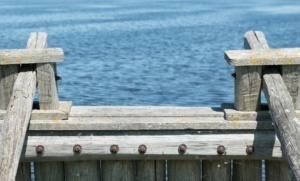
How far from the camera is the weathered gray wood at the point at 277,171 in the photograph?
583 centimetres

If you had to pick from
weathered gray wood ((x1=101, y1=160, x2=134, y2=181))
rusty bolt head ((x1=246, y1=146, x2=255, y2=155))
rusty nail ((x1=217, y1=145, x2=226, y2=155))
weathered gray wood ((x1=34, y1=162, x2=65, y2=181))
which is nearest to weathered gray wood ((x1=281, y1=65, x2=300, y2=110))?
rusty bolt head ((x1=246, y1=146, x2=255, y2=155))

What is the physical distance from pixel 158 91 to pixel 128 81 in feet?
6.13

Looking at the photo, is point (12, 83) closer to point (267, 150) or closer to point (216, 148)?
point (216, 148)

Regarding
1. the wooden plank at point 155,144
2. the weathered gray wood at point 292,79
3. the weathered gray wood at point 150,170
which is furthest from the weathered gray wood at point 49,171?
the weathered gray wood at point 292,79

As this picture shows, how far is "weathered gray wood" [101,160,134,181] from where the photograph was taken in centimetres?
586

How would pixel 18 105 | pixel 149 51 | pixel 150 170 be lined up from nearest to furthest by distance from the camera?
pixel 18 105, pixel 150 170, pixel 149 51

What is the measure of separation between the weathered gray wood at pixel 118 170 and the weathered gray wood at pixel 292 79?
1346 millimetres

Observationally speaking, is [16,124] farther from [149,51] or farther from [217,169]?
[149,51]

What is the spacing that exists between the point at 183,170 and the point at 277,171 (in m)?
0.73

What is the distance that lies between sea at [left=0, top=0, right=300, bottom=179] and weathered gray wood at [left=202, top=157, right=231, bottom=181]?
11.9 meters

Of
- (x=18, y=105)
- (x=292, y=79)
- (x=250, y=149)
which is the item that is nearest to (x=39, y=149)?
(x=18, y=105)

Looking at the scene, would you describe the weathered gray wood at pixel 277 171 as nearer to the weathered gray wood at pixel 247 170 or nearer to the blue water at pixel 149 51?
the weathered gray wood at pixel 247 170

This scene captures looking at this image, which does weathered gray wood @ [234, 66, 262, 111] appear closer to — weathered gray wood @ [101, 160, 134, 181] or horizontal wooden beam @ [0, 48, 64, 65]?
weathered gray wood @ [101, 160, 134, 181]

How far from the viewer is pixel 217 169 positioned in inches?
231
